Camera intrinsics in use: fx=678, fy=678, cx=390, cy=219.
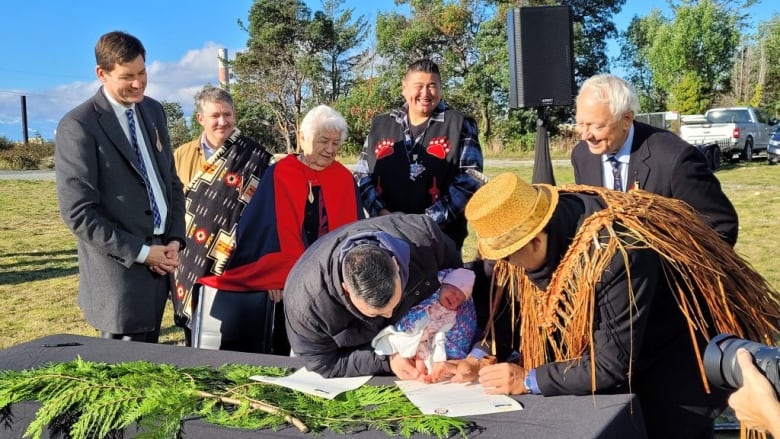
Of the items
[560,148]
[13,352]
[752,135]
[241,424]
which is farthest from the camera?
[560,148]

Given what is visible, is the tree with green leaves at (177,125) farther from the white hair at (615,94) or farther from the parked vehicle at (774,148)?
the white hair at (615,94)

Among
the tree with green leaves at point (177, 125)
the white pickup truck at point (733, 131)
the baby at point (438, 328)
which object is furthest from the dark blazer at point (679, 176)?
the tree with green leaves at point (177, 125)

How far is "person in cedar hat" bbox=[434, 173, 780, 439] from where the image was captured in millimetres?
1621

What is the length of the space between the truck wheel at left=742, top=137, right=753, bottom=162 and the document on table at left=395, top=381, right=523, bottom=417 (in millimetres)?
16206

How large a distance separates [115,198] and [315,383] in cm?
124

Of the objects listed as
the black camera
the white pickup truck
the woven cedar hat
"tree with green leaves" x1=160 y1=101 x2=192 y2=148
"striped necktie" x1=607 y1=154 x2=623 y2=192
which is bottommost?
the black camera

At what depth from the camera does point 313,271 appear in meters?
1.97

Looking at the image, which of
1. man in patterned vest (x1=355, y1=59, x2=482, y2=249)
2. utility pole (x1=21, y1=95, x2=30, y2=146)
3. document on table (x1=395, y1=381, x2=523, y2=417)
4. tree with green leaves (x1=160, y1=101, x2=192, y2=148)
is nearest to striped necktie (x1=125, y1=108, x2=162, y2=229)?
man in patterned vest (x1=355, y1=59, x2=482, y2=249)

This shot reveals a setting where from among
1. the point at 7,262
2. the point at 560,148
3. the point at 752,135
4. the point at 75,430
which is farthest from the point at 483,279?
the point at 560,148

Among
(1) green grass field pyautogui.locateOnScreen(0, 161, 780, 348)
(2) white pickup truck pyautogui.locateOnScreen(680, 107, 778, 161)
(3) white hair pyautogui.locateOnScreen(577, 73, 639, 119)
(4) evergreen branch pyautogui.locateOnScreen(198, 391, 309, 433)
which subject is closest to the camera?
(4) evergreen branch pyautogui.locateOnScreen(198, 391, 309, 433)

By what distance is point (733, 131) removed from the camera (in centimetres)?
1523

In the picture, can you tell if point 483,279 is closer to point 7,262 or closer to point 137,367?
point 137,367

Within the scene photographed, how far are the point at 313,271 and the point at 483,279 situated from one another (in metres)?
0.62

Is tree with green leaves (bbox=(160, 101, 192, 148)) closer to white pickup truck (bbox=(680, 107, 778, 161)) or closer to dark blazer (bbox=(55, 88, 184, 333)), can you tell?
white pickup truck (bbox=(680, 107, 778, 161))
